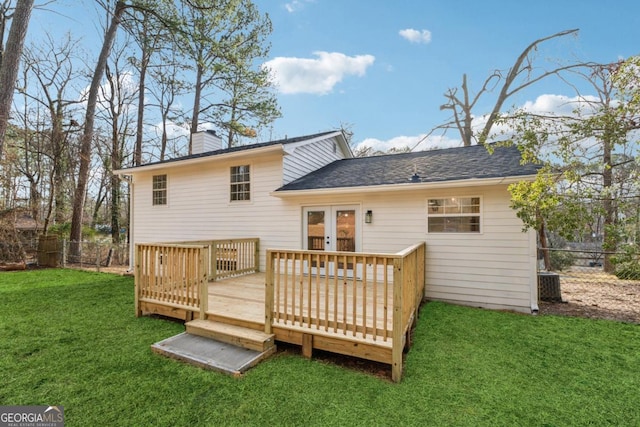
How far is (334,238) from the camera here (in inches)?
273

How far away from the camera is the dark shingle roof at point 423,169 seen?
5.80 m

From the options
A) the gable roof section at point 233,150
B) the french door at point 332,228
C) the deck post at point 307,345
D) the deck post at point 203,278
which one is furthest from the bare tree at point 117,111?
the deck post at point 307,345

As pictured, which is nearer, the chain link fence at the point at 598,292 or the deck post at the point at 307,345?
the deck post at the point at 307,345

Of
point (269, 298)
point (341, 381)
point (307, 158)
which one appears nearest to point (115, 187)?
point (307, 158)

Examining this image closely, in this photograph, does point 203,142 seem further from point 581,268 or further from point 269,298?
point 581,268

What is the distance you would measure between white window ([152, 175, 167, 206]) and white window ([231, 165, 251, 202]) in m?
2.79

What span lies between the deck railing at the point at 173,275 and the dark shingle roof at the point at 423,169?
3.19m

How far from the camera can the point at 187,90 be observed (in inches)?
586

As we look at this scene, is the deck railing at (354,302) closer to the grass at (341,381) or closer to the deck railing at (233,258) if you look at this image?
the grass at (341,381)

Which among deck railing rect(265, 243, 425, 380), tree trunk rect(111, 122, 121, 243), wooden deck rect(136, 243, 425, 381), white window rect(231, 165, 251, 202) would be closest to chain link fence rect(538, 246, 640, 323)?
wooden deck rect(136, 243, 425, 381)

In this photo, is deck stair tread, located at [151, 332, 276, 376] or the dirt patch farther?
the dirt patch

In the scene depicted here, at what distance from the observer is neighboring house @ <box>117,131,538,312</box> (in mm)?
5543

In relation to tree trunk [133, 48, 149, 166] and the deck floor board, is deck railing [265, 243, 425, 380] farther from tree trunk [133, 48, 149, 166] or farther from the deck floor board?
tree trunk [133, 48, 149, 166]

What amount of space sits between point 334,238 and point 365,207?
3.47ft
